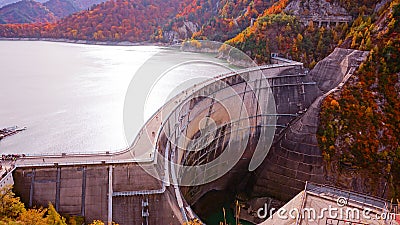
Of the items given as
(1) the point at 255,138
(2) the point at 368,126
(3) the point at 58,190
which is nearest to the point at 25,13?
(1) the point at 255,138

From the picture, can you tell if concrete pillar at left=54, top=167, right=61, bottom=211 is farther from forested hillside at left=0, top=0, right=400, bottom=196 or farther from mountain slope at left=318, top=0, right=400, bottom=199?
forested hillside at left=0, top=0, right=400, bottom=196

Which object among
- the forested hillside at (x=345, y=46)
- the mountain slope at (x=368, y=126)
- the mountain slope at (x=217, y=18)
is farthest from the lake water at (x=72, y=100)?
the mountain slope at (x=217, y=18)

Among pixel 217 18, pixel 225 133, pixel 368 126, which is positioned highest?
pixel 217 18

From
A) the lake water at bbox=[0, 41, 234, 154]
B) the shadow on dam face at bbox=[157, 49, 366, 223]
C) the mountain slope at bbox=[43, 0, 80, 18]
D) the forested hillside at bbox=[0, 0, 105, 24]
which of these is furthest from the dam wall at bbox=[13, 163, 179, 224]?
the mountain slope at bbox=[43, 0, 80, 18]

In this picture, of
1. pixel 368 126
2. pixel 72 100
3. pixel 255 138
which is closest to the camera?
→ pixel 368 126

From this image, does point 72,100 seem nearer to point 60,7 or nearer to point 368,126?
point 368,126

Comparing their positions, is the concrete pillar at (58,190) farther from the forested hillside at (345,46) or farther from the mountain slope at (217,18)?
the mountain slope at (217,18)

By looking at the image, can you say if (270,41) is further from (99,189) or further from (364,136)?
(99,189)
